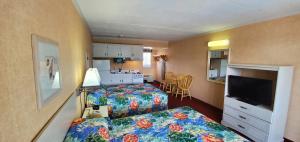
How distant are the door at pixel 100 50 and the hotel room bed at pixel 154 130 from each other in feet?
13.3

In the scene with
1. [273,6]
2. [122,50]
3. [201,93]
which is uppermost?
[273,6]

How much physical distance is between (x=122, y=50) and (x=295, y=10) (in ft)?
16.4

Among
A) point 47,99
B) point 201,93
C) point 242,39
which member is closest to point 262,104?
point 242,39

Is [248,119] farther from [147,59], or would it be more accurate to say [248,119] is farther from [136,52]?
[147,59]

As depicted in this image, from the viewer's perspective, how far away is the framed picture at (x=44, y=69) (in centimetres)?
81

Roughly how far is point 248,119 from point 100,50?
16.9ft

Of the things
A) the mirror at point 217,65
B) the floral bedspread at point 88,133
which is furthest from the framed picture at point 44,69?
the mirror at point 217,65

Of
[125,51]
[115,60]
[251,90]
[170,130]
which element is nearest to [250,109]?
[251,90]

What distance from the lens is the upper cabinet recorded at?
542cm

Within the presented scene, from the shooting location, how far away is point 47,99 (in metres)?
0.94

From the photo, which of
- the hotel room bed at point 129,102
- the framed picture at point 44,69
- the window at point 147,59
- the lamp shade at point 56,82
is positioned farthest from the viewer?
the window at point 147,59

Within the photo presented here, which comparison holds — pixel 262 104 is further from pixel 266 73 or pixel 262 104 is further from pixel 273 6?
pixel 273 6

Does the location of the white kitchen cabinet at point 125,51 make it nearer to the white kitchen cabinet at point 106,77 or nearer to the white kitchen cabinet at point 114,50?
the white kitchen cabinet at point 114,50

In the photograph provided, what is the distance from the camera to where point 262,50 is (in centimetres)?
277
